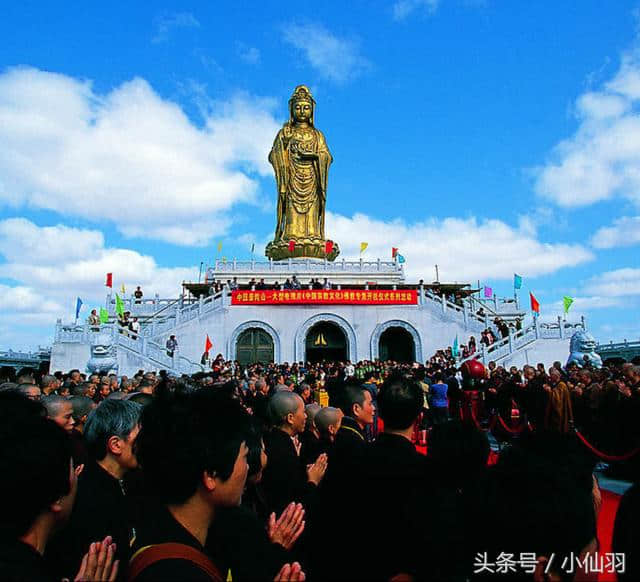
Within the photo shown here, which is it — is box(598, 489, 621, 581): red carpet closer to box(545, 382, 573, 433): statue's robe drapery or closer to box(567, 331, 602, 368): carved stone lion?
box(545, 382, 573, 433): statue's robe drapery

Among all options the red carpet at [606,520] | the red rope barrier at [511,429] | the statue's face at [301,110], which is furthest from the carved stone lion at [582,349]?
the statue's face at [301,110]

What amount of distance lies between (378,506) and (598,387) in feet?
24.5

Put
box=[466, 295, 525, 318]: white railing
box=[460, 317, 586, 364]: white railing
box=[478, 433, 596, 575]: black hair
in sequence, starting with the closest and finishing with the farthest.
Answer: box=[478, 433, 596, 575]: black hair, box=[460, 317, 586, 364]: white railing, box=[466, 295, 525, 318]: white railing

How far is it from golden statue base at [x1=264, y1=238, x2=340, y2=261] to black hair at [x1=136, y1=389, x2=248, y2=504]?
27.9 meters

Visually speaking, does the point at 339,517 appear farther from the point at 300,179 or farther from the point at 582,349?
the point at 300,179

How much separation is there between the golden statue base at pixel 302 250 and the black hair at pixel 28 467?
92.1 feet

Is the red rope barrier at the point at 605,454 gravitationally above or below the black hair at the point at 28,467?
below

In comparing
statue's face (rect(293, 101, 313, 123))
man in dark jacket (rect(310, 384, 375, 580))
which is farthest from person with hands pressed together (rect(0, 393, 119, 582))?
statue's face (rect(293, 101, 313, 123))

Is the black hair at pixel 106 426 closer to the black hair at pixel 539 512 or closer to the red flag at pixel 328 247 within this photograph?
the black hair at pixel 539 512

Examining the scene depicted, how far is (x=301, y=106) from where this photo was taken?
102 feet

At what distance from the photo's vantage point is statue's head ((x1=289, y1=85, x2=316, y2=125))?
3112cm

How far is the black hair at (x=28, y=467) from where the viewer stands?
5.01ft

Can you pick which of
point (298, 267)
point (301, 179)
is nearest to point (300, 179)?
point (301, 179)

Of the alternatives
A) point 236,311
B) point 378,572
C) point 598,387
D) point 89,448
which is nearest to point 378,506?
point 378,572
